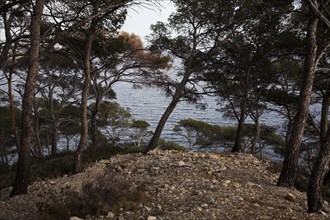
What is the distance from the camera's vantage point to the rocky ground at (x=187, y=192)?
4.87 meters

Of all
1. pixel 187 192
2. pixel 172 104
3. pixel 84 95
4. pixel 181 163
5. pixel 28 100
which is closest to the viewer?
pixel 187 192

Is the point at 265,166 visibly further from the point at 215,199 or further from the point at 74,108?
the point at 74,108

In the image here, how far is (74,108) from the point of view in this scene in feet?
69.7

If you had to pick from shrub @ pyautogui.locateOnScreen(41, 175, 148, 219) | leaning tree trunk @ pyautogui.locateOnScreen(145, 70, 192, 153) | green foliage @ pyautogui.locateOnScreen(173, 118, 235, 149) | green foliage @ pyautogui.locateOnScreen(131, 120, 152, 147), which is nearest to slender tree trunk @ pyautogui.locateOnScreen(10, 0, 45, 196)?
shrub @ pyautogui.locateOnScreen(41, 175, 148, 219)

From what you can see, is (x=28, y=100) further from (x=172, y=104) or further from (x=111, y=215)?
(x=172, y=104)

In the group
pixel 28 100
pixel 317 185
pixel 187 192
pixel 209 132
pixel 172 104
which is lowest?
pixel 209 132

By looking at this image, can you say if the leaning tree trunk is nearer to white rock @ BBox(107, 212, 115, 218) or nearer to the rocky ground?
the rocky ground

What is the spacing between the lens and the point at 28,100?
6.38 metres

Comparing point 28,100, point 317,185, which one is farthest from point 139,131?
point 317,185

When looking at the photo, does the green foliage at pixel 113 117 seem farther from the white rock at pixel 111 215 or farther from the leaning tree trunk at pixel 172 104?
the white rock at pixel 111 215

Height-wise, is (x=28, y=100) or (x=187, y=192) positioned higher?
(x=28, y=100)

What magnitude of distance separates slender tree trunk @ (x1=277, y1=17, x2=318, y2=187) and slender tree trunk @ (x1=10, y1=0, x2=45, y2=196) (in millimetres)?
5463

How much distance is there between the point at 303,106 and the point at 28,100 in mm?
5673

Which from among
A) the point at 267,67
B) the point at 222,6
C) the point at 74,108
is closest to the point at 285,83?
the point at 267,67
